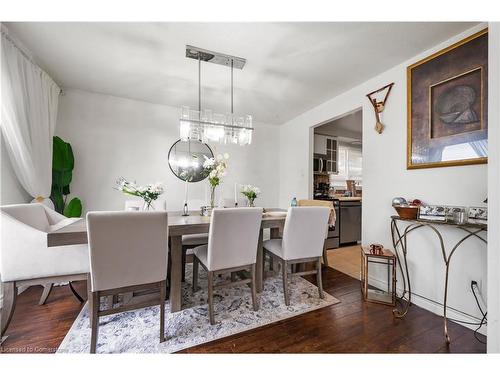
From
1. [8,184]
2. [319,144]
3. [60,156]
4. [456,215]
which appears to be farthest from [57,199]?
[319,144]

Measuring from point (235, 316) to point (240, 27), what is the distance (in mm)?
2443

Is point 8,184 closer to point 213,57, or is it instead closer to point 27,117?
point 27,117

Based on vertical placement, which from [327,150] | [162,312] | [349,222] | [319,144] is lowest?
[162,312]

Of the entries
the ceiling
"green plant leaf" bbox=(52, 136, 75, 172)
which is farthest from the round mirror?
"green plant leaf" bbox=(52, 136, 75, 172)

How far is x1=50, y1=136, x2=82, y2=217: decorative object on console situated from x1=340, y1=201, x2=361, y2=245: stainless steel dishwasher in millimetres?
4247

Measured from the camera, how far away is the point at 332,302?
6.23ft

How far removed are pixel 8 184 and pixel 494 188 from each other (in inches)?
151

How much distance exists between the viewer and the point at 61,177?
8.62ft

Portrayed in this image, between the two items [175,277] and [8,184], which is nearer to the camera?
[175,277]

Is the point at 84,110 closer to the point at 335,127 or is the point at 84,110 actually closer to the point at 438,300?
the point at 335,127

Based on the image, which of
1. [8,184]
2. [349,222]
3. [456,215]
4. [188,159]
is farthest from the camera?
[349,222]

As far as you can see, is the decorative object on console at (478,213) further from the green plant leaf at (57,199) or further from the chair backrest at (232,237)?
the green plant leaf at (57,199)

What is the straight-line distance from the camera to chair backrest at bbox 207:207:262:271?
156 cm

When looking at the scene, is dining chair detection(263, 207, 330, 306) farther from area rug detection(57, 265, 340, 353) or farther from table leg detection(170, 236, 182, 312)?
table leg detection(170, 236, 182, 312)
